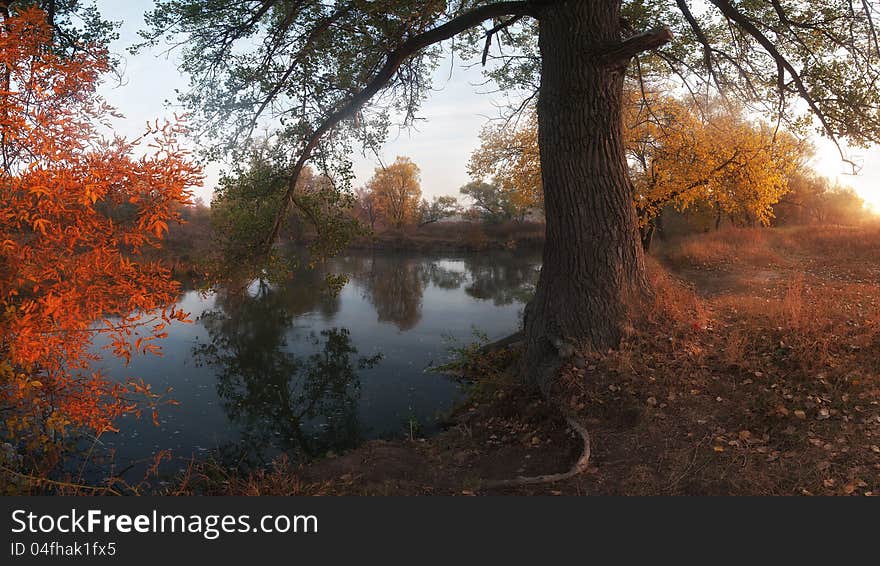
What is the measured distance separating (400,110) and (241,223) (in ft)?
12.3

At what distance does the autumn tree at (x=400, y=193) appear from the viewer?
47594 millimetres

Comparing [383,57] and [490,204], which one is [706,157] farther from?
[490,204]

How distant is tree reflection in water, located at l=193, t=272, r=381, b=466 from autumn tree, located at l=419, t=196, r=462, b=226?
3321cm

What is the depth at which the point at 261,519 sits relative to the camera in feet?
13.2

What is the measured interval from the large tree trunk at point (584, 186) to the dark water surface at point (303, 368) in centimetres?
307

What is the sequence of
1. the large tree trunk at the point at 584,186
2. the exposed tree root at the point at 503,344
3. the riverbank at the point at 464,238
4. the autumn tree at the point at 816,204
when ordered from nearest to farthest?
the large tree trunk at the point at 584,186, the exposed tree root at the point at 503,344, the autumn tree at the point at 816,204, the riverbank at the point at 464,238

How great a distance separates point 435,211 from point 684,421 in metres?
47.3

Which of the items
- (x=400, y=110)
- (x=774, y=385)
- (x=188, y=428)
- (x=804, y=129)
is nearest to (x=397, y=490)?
(x=774, y=385)

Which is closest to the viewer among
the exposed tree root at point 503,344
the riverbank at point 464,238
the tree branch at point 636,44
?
the tree branch at point 636,44

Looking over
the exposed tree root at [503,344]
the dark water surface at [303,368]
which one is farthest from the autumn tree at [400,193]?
the exposed tree root at [503,344]

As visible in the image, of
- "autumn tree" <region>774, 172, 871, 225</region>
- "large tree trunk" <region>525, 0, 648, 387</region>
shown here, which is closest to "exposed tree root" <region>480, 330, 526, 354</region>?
"large tree trunk" <region>525, 0, 648, 387</region>

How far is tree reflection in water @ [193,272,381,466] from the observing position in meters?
8.34

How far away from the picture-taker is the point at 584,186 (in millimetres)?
7195

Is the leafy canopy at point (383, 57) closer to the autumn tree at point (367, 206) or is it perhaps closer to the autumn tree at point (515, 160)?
the autumn tree at point (515, 160)
